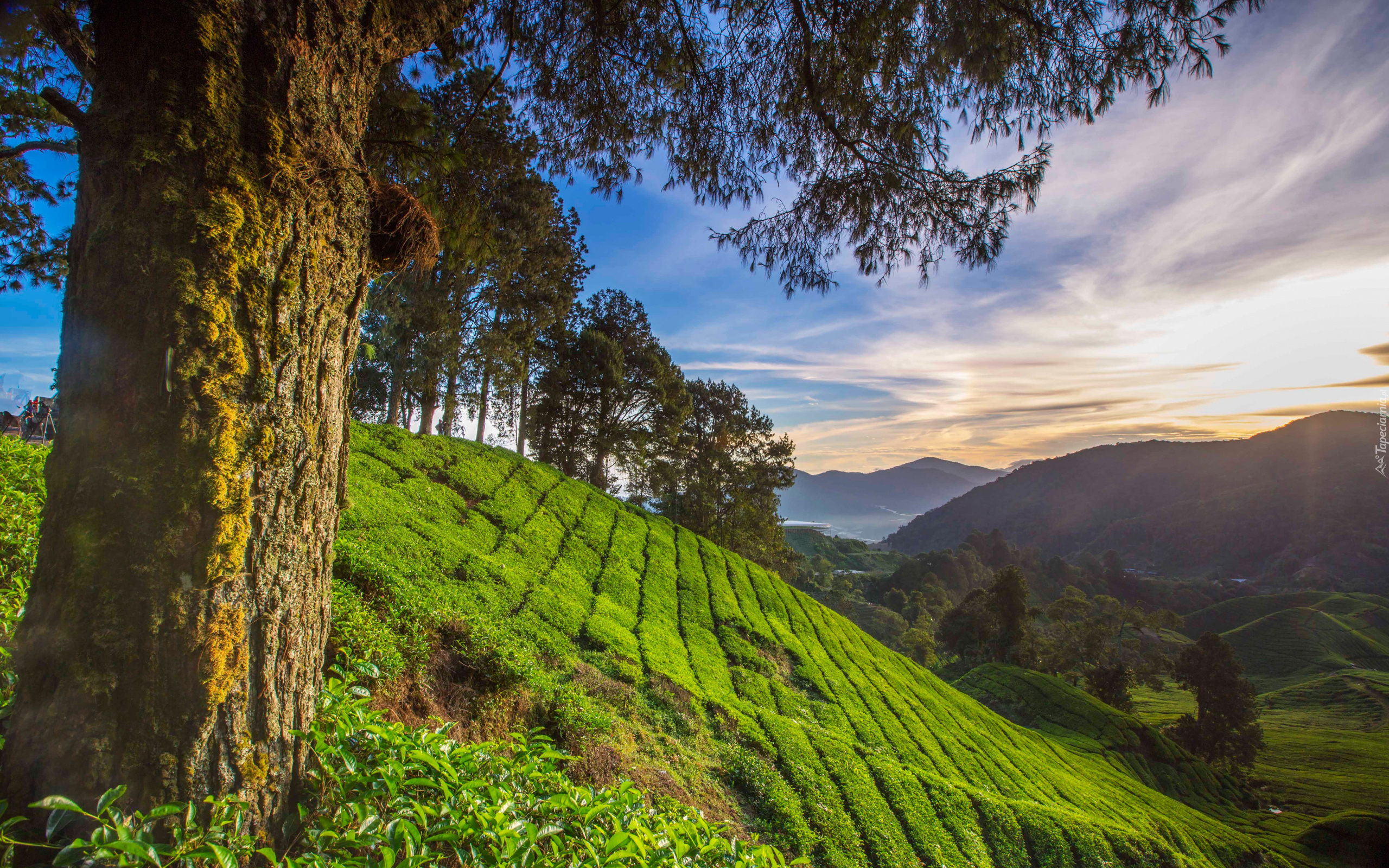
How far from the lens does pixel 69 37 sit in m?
1.89

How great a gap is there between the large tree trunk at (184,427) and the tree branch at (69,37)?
164mm

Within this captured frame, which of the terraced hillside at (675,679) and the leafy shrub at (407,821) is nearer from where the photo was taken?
the leafy shrub at (407,821)

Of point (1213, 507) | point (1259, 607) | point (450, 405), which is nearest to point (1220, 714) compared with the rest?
point (450, 405)

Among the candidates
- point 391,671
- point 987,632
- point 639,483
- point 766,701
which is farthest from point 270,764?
point 987,632

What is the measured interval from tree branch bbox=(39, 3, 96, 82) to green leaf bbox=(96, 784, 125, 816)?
7.67 ft

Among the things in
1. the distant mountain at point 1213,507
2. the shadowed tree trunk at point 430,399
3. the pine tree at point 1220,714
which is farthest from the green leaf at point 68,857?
the distant mountain at point 1213,507

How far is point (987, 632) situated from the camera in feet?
134

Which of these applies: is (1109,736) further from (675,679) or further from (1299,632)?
(1299,632)

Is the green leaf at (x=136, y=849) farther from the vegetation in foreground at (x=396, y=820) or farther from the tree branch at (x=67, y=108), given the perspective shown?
the tree branch at (x=67, y=108)

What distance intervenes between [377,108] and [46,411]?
15229 mm

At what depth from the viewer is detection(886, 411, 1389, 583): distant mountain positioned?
10275 centimetres

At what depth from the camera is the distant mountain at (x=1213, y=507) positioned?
337ft

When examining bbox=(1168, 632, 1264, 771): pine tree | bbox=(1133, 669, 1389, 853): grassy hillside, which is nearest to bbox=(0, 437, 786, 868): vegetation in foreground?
bbox=(1133, 669, 1389, 853): grassy hillside

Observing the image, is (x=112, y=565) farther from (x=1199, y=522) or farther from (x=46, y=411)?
(x=1199, y=522)
